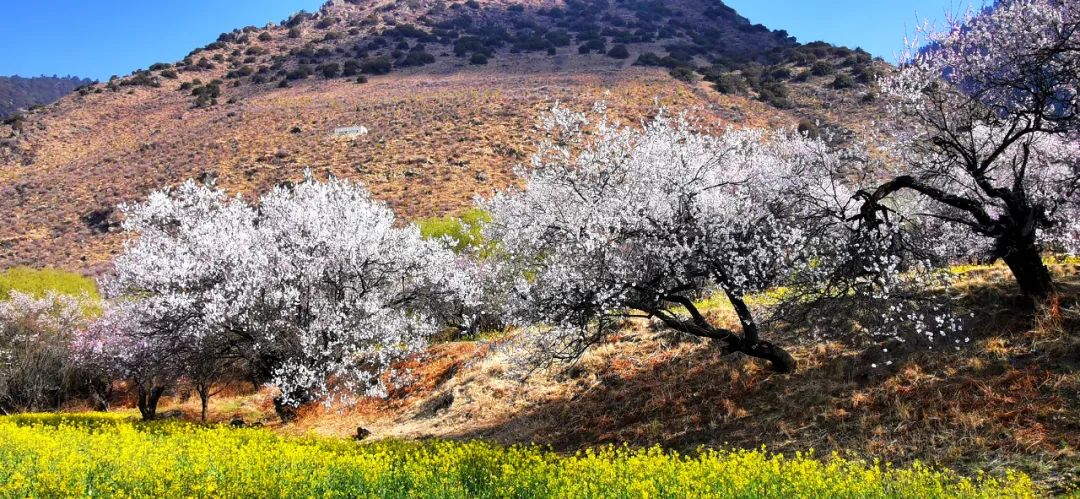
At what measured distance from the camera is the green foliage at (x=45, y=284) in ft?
116

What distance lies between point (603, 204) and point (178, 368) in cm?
1546

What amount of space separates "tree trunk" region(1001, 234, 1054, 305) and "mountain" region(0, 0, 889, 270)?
103ft

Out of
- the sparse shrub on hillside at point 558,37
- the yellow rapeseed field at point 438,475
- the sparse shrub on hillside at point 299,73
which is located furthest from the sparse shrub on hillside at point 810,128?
the sparse shrub on hillside at point 299,73

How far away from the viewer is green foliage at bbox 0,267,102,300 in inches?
1388

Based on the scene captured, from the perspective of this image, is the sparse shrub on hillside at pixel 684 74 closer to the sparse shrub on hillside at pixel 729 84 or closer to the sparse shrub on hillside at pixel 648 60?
the sparse shrub on hillside at pixel 729 84

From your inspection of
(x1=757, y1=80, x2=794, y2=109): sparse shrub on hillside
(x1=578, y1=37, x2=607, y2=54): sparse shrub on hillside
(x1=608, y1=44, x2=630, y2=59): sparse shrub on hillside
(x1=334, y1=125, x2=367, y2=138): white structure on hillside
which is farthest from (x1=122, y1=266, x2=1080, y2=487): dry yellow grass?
(x1=578, y1=37, x2=607, y2=54): sparse shrub on hillside

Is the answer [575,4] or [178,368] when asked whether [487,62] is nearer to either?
[575,4]

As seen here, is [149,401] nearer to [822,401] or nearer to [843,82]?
[822,401]

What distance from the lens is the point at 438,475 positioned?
9047 mm

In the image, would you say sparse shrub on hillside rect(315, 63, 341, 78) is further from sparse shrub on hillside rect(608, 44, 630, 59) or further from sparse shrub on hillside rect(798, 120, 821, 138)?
sparse shrub on hillside rect(798, 120, 821, 138)

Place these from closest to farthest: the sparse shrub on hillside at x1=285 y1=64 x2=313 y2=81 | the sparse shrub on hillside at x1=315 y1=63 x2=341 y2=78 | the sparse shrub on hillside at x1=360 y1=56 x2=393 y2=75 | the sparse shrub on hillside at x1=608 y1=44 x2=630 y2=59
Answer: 1. the sparse shrub on hillside at x1=285 y1=64 x2=313 y2=81
2. the sparse shrub on hillside at x1=315 y1=63 x2=341 y2=78
3. the sparse shrub on hillside at x1=360 y1=56 x2=393 y2=75
4. the sparse shrub on hillside at x1=608 y1=44 x2=630 y2=59

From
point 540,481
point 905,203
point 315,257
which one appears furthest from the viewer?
point 905,203

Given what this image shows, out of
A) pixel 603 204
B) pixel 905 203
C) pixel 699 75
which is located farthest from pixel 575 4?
pixel 603 204

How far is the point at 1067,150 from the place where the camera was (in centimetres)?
1570
